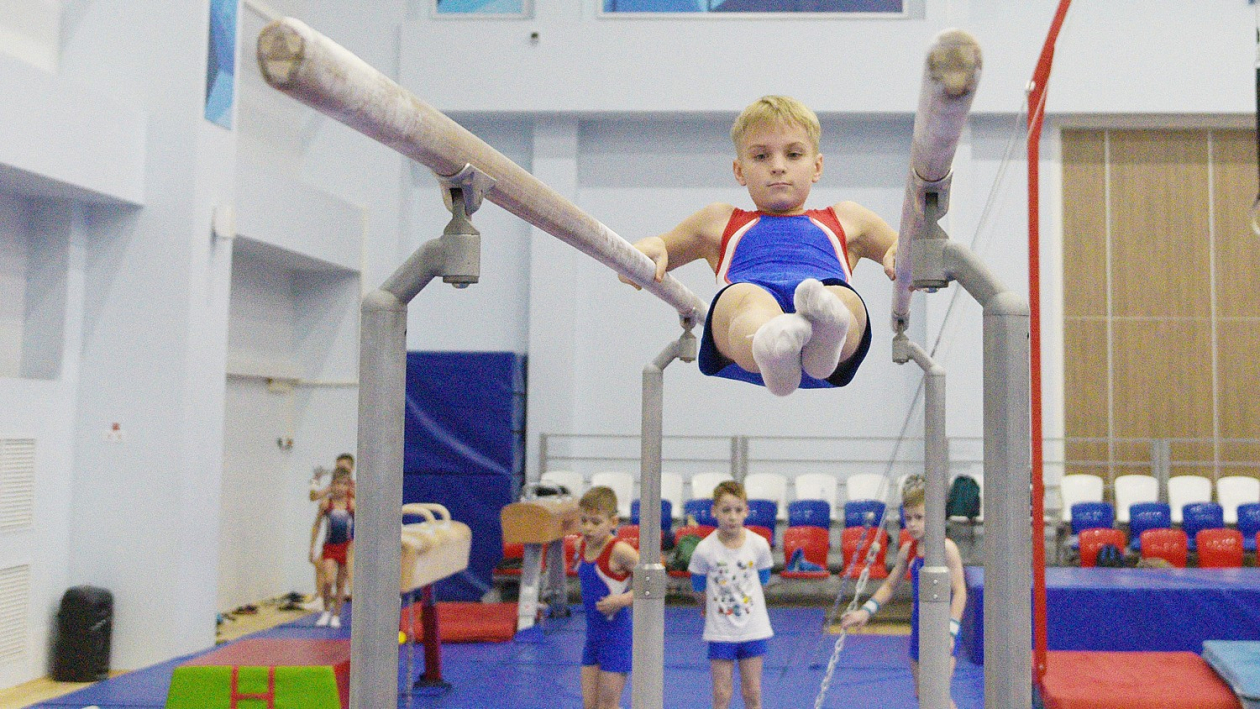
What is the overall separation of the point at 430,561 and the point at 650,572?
7.68 feet

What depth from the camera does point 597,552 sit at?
203 inches

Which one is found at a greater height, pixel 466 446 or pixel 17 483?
pixel 466 446

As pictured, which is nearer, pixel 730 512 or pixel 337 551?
pixel 730 512

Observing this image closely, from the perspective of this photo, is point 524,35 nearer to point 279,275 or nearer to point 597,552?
point 279,275

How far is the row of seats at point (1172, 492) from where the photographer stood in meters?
9.42

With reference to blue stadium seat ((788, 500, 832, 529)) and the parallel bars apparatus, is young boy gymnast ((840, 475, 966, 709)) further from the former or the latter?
blue stadium seat ((788, 500, 832, 529))

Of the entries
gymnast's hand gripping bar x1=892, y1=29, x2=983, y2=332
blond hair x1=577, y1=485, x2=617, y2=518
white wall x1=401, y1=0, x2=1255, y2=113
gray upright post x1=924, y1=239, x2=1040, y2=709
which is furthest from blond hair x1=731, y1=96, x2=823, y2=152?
white wall x1=401, y1=0, x2=1255, y2=113

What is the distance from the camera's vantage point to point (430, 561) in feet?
19.9

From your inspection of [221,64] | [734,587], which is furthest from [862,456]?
[221,64]

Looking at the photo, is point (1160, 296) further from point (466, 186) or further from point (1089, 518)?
point (466, 186)

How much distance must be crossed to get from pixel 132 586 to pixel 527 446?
4.21 m

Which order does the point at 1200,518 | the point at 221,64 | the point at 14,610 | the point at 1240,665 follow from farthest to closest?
1. the point at 1200,518
2. the point at 221,64
3. the point at 14,610
4. the point at 1240,665

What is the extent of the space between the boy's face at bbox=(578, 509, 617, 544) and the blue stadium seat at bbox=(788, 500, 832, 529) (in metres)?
4.68

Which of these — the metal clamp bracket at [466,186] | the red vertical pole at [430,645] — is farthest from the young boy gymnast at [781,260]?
the red vertical pole at [430,645]
